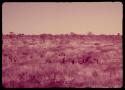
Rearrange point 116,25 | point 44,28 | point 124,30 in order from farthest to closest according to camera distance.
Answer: point 44,28, point 116,25, point 124,30

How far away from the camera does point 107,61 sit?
1327cm

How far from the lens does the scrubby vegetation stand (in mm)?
10258

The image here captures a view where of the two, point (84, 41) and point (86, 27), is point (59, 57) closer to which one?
point (86, 27)

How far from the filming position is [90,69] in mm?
11148

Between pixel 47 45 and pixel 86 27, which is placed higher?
pixel 86 27

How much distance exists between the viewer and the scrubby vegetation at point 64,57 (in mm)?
10258

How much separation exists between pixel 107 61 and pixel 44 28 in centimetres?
412

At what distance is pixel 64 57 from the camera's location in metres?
13.4

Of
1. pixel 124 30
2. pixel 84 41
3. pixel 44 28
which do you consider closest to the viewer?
pixel 124 30

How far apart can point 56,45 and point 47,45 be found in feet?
1.76

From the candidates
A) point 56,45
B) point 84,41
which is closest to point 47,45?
point 56,45

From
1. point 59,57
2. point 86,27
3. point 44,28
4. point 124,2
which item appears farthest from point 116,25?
point 124,2

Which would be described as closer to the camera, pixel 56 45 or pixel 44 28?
pixel 44 28

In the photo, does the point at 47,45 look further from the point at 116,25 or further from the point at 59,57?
the point at 116,25
